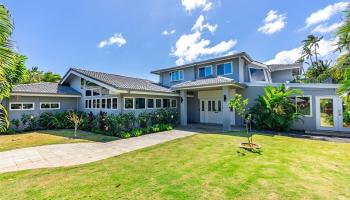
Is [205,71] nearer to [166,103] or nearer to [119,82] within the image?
[166,103]

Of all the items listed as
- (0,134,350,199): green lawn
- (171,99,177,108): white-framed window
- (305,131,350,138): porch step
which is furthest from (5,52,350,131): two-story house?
(0,134,350,199): green lawn

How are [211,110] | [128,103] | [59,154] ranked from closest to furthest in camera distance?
[59,154] < [128,103] < [211,110]

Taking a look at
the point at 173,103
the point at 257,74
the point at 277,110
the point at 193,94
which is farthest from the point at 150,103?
the point at 257,74

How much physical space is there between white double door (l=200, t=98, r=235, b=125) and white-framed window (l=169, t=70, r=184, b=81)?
379cm

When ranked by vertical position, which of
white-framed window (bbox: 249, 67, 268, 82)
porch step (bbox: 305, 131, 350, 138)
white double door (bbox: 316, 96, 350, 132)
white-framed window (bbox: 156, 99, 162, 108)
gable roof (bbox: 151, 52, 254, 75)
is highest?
gable roof (bbox: 151, 52, 254, 75)

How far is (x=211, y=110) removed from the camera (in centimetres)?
2034

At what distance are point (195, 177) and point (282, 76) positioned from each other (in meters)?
23.8

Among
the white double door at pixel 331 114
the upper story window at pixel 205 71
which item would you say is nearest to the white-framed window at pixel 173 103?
the upper story window at pixel 205 71

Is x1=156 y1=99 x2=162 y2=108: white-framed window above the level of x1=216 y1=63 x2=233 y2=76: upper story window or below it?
below

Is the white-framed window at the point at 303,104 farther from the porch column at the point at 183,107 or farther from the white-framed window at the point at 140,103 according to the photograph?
the white-framed window at the point at 140,103

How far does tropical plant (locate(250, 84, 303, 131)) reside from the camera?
14203mm

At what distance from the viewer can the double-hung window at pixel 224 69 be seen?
715 inches

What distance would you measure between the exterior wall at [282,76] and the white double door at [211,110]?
34.5 feet

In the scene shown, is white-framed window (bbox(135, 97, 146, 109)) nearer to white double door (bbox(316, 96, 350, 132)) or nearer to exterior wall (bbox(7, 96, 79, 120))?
exterior wall (bbox(7, 96, 79, 120))
